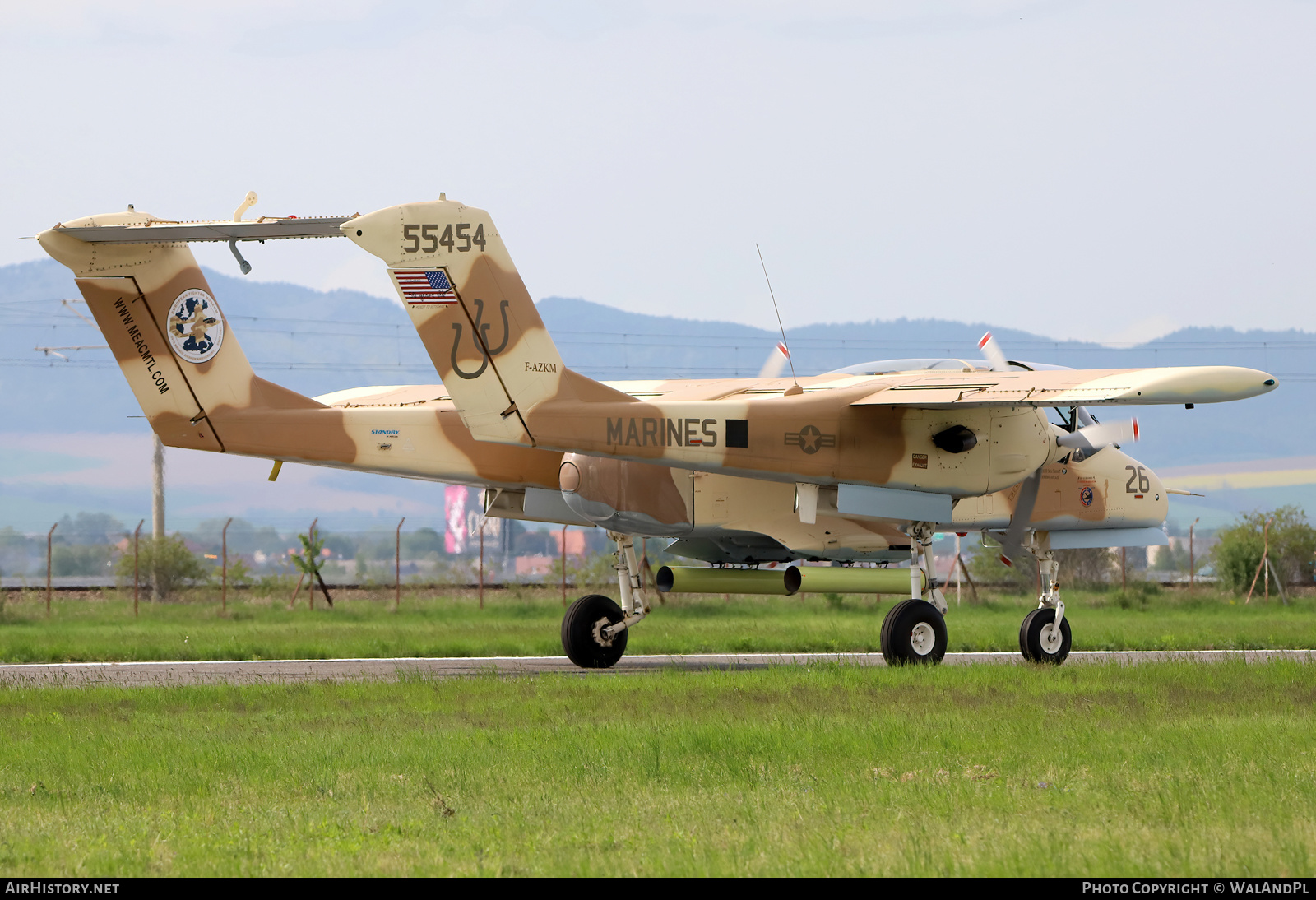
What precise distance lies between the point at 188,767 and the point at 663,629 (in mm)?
18694

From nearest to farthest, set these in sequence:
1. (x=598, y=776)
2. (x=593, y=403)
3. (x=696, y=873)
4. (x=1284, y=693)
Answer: (x=696, y=873) → (x=598, y=776) → (x=1284, y=693) → (x=593, y=403)

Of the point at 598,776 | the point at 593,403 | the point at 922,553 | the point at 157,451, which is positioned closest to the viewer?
the point at 598,776

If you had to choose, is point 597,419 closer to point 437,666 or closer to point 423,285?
point 423,285

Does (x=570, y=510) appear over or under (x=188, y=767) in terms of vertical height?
over

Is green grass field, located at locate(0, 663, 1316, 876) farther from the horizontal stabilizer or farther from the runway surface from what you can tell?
the horizontal stabilizer

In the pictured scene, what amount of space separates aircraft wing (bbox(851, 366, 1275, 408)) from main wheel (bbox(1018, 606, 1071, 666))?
11.6 feet

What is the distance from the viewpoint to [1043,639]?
67.8 feet

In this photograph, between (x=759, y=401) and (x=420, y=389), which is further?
(x=420, y=389)

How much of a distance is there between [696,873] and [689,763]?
360 centimetres

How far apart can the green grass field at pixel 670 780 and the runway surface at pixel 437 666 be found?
2997 millimetres

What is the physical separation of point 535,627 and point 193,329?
1271cm

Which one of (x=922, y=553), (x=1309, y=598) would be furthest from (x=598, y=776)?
(x=1309, y=598)

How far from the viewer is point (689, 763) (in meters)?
11.0

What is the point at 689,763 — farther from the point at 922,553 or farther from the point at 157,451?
the point at 157,451
